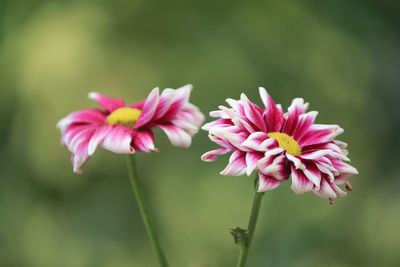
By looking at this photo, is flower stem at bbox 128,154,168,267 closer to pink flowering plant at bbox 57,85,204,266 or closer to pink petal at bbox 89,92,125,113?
pink flowering plant at bbox 57,85,204,266

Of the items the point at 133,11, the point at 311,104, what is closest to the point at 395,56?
the point at 311,104

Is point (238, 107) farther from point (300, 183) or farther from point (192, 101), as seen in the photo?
point (192, 101)

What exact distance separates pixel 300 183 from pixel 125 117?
209mm

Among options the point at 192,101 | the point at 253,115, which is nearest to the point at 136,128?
the point at 253,115

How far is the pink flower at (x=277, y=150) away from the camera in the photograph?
38 cm

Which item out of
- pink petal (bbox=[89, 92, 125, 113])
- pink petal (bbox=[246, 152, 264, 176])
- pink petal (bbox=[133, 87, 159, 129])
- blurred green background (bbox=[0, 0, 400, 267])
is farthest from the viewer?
blurred green background (bbox=[0, 0, 400, 267])

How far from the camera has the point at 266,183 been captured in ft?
1.24

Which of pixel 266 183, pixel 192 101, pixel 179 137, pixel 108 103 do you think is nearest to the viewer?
pixel 266 183

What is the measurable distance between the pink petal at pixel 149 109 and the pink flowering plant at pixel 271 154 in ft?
0.25

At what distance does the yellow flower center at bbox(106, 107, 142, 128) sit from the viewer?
1.68ft

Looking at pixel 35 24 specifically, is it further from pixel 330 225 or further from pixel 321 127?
pixel 321 127

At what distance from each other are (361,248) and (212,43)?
0.76 m

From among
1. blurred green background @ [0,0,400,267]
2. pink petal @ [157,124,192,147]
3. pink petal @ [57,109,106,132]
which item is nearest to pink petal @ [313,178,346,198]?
pink petal @ [157,124,192,147]

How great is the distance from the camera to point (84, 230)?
55.1 inches
